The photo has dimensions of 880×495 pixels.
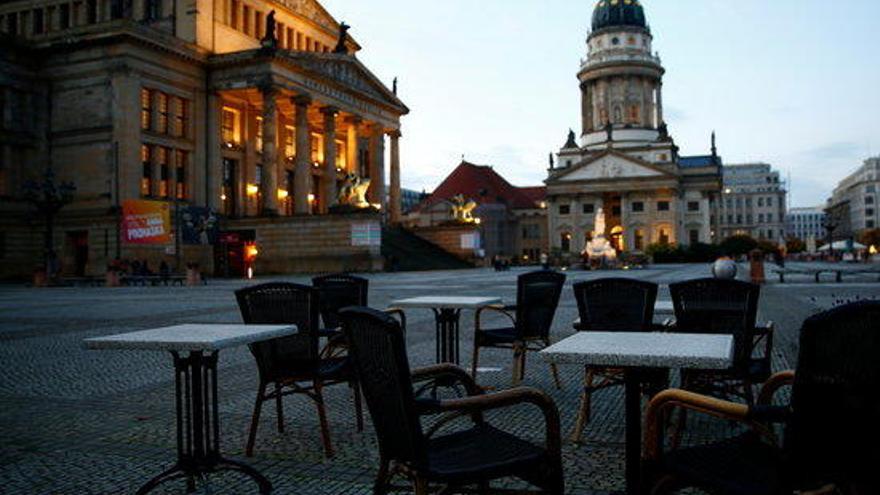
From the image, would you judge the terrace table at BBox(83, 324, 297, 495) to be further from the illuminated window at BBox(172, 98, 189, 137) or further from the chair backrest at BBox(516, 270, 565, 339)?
the illuminated window at BBox(172, 98, 189, 137)

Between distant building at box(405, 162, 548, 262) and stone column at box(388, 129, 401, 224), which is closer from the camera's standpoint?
stone column at box(388, 129, 401, 224)

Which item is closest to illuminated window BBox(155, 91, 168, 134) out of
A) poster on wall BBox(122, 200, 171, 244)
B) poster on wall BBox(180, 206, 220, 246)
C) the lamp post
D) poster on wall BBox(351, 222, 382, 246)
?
poster on wall BBox(180, 206, 220, 246)

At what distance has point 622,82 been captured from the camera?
359 ft

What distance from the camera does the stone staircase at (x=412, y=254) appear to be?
164 feet

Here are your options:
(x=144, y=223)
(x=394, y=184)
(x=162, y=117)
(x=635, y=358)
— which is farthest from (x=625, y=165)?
(x=635, y=358)

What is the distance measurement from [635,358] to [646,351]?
0.25 m

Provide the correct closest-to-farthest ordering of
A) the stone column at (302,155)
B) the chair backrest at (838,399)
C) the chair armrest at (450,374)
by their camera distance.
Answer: the chair backrest at (838,399) < the chair armrest at (450,374) < the stone column at (302,155)

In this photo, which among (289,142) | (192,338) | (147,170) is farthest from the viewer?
(289,142)

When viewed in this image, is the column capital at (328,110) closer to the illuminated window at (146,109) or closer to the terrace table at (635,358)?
the illuminated window at (146,109)

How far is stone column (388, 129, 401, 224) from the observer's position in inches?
2454

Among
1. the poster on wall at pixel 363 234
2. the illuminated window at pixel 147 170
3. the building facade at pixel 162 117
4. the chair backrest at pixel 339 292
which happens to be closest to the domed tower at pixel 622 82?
the building facade at pixel 162 117

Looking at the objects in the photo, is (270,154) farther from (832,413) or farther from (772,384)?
(832,413)

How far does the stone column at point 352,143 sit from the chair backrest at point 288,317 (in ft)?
172

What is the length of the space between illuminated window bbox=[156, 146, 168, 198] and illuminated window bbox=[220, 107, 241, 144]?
227 inches
